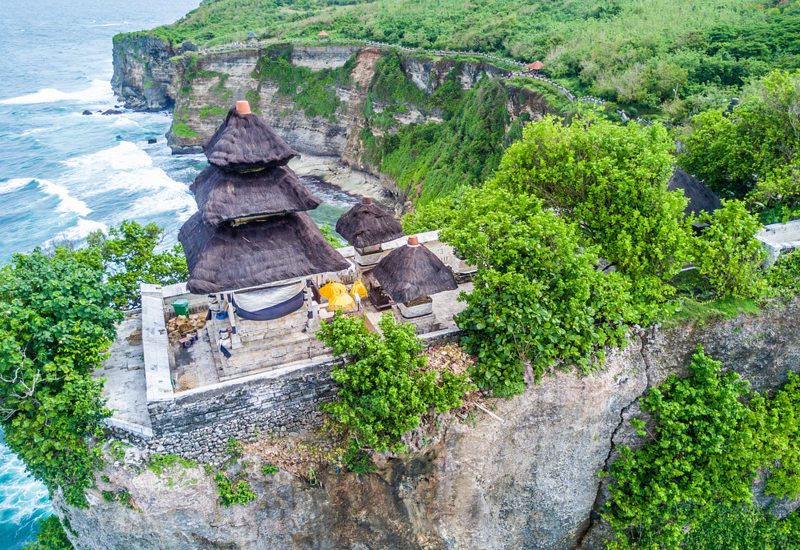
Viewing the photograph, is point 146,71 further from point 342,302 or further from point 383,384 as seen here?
point 383,384

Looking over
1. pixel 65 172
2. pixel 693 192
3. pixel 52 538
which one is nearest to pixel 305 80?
pixel 65 172

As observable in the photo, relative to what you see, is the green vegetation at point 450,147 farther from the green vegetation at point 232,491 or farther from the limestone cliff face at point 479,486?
the green vegetation at point 232,491

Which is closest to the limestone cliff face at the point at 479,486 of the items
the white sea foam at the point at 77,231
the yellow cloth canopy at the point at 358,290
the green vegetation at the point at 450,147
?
the yellow cloth canopy at the point at 358,290

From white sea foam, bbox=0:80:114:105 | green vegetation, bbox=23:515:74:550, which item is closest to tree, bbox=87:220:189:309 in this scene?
green vegetation, bbox=23:515:74:550

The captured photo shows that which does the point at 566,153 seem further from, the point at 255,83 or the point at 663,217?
the point at 255,83

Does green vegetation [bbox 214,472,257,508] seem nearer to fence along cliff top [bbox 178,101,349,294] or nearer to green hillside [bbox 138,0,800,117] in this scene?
fence along cliff top [bbox 178,101,349,294]

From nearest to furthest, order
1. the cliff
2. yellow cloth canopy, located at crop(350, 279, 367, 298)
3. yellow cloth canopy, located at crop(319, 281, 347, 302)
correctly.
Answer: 1. yellow cloth canopy, located at crop(319, 281, 347, 302)
2. yellow cloth canopy, located at crop(350, 279, 367, 298)
3. the cliff

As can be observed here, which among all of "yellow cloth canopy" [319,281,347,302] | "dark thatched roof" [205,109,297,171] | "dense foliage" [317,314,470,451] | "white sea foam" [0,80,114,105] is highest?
"dark thatched roof" [205,109,297,171]
